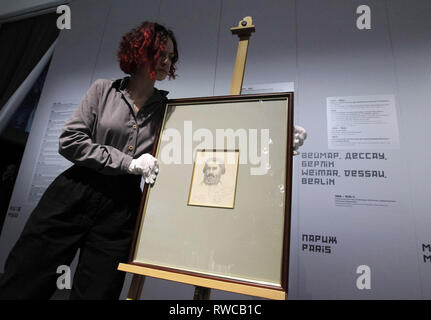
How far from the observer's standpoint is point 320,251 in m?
1.38

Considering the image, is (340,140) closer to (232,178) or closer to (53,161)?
(232,178)

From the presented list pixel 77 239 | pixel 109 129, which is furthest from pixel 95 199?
pixel 109 129

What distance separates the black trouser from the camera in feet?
2.41

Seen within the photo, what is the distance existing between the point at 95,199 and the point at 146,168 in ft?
0.71

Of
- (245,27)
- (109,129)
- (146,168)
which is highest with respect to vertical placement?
(245,27)

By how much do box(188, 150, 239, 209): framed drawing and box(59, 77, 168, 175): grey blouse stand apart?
237 mm

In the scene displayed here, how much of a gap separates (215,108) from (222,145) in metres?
0.14

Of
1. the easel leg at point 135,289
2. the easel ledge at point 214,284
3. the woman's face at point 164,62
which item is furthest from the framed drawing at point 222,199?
the woman's face at point 164,62

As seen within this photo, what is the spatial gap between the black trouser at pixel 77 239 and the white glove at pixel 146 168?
12 cm

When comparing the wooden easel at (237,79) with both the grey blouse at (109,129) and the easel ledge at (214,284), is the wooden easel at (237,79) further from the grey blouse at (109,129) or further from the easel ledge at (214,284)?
the grey blouse at (109,129)

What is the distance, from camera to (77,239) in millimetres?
785

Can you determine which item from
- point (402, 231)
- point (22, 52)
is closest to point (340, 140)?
point (402, 231)

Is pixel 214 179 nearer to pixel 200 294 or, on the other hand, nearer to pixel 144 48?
pixel 200 294
